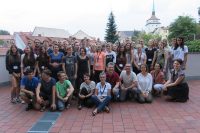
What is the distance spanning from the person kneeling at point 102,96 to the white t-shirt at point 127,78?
0.88 m

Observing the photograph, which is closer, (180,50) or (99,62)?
(99,62)

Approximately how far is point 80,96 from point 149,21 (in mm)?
132896

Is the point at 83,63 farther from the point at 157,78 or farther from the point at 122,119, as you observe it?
the point at 122,119

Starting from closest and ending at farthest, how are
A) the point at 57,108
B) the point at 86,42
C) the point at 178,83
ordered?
the point at 57,108 < the point at 178,83 < the point at 86,42

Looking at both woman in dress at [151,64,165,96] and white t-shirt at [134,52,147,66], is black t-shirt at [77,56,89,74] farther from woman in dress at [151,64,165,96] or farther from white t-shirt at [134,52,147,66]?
woman in dress at [151,64,165,96]

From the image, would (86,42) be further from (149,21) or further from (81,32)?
(149,21)

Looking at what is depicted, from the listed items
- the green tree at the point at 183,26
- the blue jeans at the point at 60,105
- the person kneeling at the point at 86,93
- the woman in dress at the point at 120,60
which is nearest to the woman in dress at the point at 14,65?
the blue jeans at the point at 60,105

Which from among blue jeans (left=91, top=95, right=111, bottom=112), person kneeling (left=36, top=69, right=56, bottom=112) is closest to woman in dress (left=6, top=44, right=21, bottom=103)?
person kneeling (left=36, top=69, right=56, bottom=112)

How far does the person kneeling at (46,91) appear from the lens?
7.60 metres

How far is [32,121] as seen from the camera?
22.0 ft

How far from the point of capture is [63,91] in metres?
7.84

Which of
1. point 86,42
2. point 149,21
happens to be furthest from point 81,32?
point 149,21

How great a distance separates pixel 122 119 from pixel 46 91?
2.16 meters

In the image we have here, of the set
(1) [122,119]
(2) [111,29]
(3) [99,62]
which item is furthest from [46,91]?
(2) [111,29]
